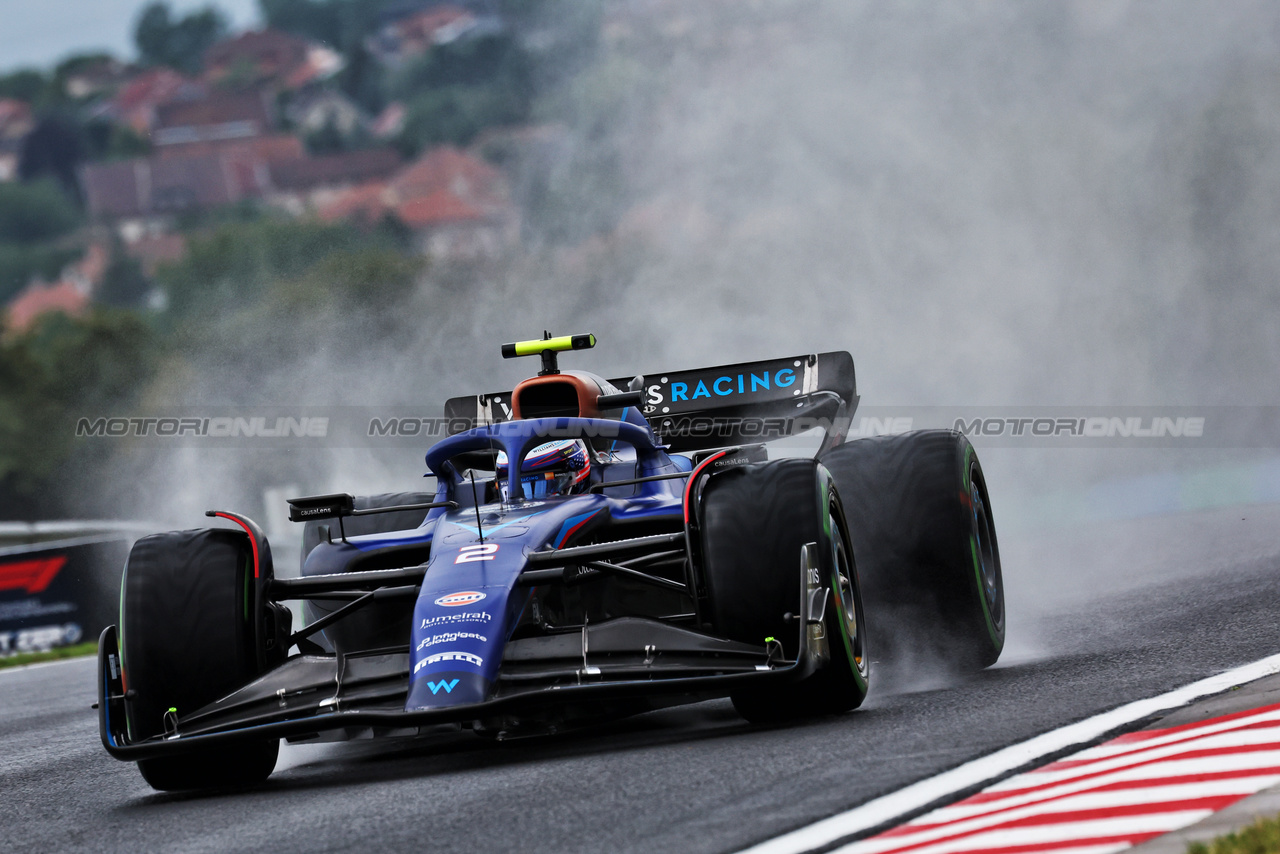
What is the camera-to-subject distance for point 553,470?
740 centimetres

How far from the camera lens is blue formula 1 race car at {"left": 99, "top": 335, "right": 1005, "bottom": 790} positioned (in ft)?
18.2

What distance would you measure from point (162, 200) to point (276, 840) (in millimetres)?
59355

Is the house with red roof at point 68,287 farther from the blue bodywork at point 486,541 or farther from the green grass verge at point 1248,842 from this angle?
the green grass verge at point 1248,842

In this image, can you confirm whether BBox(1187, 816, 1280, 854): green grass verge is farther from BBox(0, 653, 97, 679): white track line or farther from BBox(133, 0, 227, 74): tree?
BBox(133, 0, 227, 74): tree

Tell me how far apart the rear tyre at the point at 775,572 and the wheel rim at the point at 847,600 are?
13 mm

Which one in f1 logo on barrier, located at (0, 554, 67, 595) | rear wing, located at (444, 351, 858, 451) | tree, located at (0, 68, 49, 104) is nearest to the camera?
rear wing, located at (444, 351, 858, 451)

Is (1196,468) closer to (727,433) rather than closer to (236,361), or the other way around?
(727,433)

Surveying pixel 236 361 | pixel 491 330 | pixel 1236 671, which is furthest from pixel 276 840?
pixel 236 361

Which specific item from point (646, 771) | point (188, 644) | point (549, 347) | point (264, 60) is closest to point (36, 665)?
point (549, 347)

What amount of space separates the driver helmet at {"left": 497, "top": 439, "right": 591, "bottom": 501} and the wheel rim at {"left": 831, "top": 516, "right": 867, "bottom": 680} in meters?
1.50

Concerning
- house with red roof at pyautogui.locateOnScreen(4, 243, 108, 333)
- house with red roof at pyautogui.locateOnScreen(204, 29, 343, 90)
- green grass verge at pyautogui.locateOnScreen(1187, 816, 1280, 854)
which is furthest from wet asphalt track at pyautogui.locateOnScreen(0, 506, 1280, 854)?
house with red roof at pyautogui.locateOnScreen(204, 29, 343, 90)

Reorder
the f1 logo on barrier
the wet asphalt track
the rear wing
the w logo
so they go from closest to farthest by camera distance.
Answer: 1. the wet asphalt track
2. the w logo
3. the rear wing
4. the f1 logo on barrier

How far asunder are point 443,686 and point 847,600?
1721mm

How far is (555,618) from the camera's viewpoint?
254 inches
